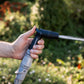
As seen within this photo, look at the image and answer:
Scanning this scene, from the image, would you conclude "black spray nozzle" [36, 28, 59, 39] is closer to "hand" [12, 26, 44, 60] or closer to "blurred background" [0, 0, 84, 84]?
"hand" [12, 26, 44, 60]

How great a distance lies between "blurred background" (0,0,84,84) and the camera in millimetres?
3061

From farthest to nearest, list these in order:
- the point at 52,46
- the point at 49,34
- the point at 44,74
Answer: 1. the point at 52,46
2. the point at 44,74
3. the point at 49,34

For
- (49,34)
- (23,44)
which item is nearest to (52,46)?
(23,44)

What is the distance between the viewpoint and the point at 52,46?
453 centimetres

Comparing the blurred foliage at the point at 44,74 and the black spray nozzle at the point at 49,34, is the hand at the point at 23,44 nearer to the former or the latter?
the black spray nozzle at the point at 49,34

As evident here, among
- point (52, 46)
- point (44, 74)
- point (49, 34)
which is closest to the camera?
point (49, 34)

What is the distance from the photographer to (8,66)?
328cm

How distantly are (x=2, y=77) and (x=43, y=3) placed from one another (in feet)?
7.23

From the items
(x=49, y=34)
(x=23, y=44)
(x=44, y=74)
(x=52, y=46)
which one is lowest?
(x=52, y=46)

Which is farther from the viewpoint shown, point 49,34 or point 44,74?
point 44,74

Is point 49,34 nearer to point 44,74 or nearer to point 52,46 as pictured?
point 44,74

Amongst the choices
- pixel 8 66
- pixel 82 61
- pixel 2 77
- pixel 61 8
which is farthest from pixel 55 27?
pixel 2 77

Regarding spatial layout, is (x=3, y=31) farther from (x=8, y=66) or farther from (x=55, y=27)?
(x=8, y=66)

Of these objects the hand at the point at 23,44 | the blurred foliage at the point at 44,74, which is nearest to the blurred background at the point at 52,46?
the blurred foliage at the point at 44,74
